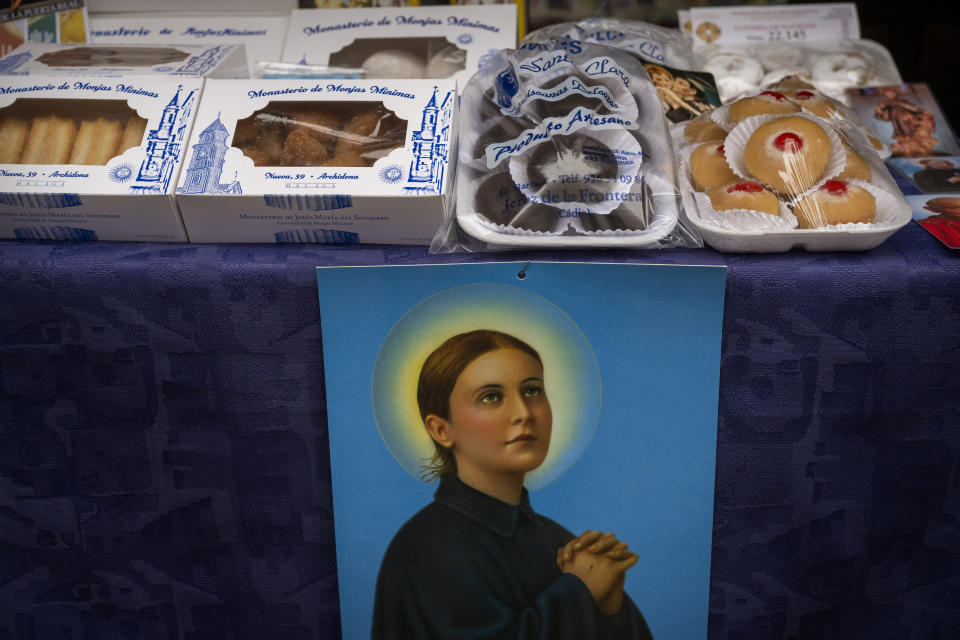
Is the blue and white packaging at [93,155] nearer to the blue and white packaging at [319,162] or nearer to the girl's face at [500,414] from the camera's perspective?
the blue and white packaging at [319,162]

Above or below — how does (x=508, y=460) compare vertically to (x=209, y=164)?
below

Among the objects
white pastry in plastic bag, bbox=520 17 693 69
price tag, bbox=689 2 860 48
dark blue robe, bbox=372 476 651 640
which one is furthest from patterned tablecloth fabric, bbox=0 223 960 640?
price tag, bbox=689 2 860 48

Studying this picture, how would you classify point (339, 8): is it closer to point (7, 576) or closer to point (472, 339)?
point (472, 339)

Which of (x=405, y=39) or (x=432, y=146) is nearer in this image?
(x=432, y=146)

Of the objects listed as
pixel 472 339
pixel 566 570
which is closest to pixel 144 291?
→ pixel 472 339

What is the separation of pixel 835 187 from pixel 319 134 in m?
0.55

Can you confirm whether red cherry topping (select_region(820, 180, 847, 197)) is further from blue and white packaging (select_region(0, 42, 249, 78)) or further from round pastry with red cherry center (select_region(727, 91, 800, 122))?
blue and white packaging (select_region(0, 42, 249, 78))

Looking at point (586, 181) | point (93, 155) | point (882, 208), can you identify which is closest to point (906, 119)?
point (882, 208)

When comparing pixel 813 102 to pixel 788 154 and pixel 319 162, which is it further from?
pixel 319 162

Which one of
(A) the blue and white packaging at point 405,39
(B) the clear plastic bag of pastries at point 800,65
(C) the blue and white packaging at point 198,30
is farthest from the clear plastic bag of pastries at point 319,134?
(B) the clear plastic bag of pastries at point 800,65

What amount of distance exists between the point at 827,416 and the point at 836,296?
0.45 feet

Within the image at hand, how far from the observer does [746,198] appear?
81cm

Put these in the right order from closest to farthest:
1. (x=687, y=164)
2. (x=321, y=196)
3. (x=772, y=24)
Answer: (x=321, y=196) → (x=687, y=164) → (x=772, y=24)

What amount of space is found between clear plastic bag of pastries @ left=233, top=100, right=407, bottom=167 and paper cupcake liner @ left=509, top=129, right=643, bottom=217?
0.14 meters
